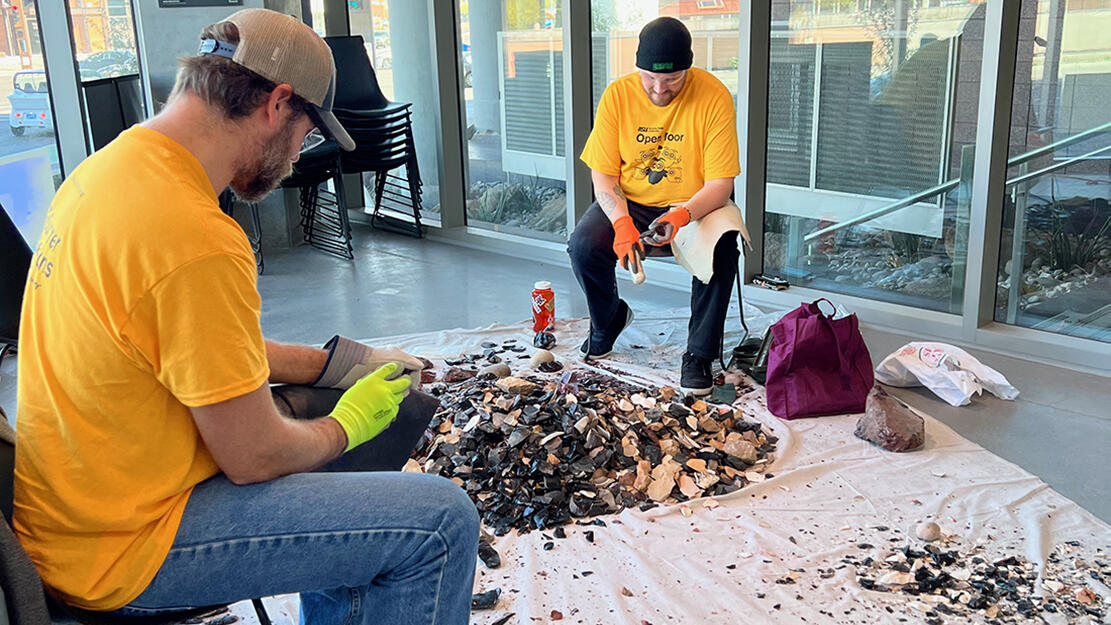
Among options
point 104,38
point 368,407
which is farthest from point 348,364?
point 104,38

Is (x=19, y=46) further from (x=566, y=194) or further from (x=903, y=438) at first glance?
(x=903, y=438)

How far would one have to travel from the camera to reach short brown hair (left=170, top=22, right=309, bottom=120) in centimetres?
149

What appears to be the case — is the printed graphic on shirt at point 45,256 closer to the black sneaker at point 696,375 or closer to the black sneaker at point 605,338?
the black sneaker at point 696,375

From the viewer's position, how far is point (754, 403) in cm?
338

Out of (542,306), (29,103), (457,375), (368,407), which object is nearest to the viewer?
(368,407)

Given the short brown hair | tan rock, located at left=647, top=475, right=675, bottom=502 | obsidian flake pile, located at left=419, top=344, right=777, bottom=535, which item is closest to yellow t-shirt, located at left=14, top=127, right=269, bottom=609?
the short brown hair

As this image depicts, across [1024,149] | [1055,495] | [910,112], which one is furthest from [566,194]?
[1055,495]

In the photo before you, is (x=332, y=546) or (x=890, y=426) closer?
(x=332, y=546)

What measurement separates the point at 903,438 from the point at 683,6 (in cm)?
252

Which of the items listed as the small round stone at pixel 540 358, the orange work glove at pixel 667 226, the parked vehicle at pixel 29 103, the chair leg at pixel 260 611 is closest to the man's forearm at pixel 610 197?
the orange work glove at pixel 667 226

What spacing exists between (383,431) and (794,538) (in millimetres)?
1167

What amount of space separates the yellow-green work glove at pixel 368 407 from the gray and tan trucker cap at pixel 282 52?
0.46 meters

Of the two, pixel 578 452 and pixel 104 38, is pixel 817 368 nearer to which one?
pixel 578 452

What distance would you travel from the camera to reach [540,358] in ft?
12.4
